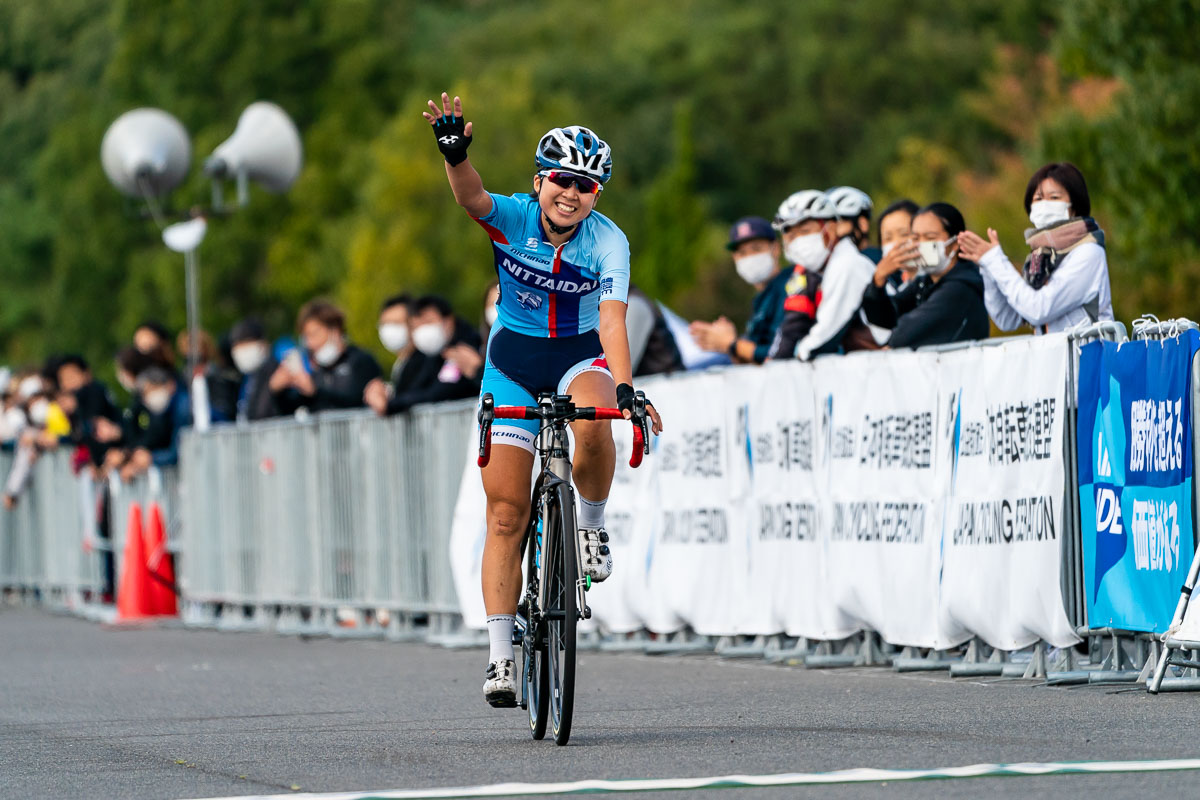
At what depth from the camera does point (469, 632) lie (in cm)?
1644

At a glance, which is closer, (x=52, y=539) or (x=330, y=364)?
(x=330, y=364)

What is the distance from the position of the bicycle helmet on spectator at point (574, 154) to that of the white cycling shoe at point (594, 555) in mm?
1387

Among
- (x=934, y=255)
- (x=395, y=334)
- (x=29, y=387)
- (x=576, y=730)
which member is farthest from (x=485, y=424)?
(x=29, y=387)

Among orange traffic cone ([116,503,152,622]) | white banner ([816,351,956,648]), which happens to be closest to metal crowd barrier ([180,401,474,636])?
orange traffic cone ([116,503,152,622])

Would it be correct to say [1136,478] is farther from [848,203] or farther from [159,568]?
[159,568]

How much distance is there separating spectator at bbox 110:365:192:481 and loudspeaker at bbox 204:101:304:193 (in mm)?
1949

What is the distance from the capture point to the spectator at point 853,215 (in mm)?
14039

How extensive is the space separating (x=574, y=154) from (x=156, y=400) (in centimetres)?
1313

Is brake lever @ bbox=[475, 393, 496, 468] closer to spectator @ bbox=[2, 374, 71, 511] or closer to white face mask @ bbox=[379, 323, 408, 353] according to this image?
white face mask @ bbox=[379, 323, 408, 353]

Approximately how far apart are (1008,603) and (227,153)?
39.8 feet

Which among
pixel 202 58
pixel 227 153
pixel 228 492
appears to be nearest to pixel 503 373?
pixel 228 492

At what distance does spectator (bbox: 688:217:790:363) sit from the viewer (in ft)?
47.0

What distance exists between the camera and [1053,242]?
11.9 meters

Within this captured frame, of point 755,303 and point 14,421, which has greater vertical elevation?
point 755,303
